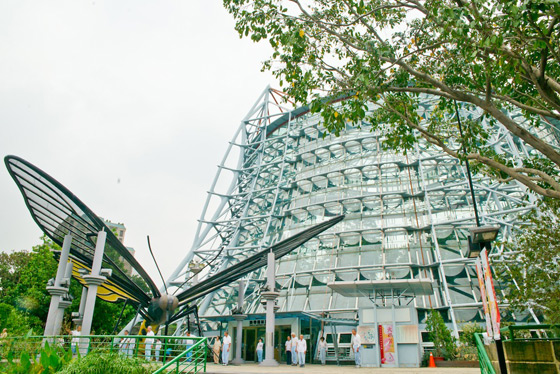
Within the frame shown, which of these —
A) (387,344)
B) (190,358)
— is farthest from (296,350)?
(190,358)

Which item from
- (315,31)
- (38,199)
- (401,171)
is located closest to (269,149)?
(401,171)

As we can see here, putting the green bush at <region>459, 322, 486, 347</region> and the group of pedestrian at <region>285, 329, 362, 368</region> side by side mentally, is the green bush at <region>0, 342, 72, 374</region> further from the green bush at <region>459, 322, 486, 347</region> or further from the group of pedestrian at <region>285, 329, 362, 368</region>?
the green bush at <region>459, 322, 486, 347</region>

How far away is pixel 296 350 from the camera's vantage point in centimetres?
2016

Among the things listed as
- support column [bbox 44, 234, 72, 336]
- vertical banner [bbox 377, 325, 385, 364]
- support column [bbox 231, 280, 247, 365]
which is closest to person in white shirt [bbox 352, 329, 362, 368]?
vertical banner [bbox 377, 325, 385, 364]

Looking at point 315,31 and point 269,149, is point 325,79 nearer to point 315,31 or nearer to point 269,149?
point 315,31

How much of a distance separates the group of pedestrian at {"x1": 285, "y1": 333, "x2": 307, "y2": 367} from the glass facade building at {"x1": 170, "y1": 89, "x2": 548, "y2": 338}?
6.93 feet

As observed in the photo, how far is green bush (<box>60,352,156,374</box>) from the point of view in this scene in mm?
9828

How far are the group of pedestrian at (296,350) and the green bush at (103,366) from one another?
1002cm

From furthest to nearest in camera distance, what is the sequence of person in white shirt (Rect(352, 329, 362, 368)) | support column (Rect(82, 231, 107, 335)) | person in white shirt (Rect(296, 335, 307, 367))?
person in white shirt (Rect(352, 329, 362, 368))
person in white shirt (Rect(296, 335, 307, 367))
support column (Rect(82, 231, 107, 335))

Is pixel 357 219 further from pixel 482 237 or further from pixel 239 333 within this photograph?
pixel 482 237

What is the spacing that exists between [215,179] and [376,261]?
67.0ft

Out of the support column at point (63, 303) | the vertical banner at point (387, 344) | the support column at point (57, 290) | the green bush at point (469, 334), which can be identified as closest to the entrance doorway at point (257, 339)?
the vertical banner at point (387, 344)

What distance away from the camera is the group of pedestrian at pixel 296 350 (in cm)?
1906

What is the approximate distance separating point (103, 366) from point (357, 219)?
24.9 meters
